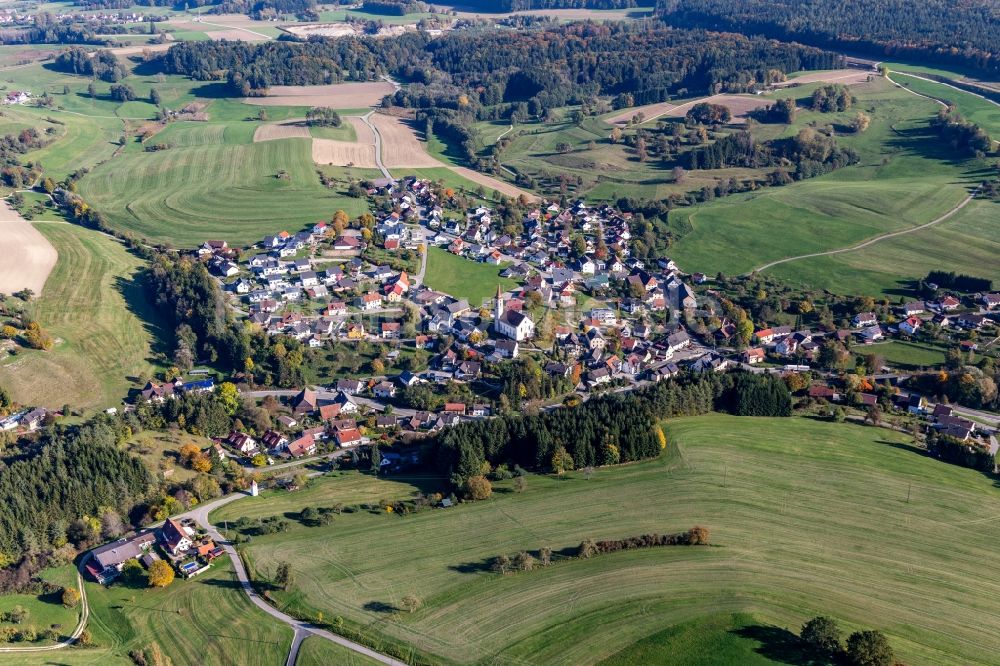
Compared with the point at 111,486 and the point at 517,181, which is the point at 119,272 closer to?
the point at 111,486

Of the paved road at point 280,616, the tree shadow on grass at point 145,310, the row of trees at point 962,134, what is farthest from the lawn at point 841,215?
the paved road at point 280,616

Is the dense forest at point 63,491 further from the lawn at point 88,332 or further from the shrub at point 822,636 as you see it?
the shrub at point 822,636

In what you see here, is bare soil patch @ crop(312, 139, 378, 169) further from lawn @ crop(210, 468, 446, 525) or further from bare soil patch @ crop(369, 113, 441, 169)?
lawn @ crop(210, 468, 446, 525)

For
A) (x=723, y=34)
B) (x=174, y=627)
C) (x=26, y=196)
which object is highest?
(x=723, y=34)

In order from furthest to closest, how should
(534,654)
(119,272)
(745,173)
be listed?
(745,173) < (119,272) < (534,654)

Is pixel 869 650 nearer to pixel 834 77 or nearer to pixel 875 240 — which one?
pixel 875 240

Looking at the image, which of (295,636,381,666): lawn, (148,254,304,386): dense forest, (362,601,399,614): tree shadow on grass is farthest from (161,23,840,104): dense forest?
(295,636,381,666): lawn

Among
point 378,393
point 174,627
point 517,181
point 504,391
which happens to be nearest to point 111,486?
point 174,627
